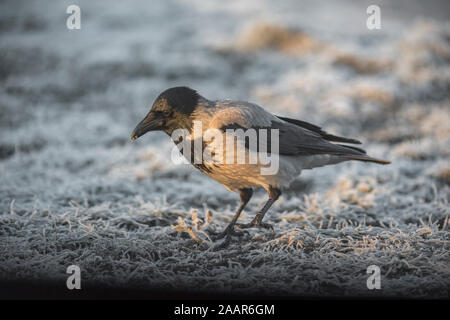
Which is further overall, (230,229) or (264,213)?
(264,213)

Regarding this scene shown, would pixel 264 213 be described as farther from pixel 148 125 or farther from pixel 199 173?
pixel 199 173

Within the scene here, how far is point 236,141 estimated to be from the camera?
3328mm

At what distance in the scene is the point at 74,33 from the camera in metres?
9.62

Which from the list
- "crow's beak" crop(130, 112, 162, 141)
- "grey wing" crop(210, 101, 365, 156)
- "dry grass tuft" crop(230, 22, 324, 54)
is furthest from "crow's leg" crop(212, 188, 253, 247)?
"dry grass tuft" crop(230, 22, 324, 54)

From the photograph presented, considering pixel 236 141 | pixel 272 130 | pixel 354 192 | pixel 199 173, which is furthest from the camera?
pixel 199 173

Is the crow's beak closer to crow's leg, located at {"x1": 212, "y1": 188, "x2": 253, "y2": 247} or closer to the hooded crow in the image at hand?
the hooded crow

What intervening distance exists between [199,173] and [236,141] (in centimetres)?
228

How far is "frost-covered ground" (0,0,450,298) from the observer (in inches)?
116

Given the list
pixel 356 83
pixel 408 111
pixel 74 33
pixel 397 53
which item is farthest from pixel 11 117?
pixel 397 53

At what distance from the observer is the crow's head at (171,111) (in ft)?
11.1

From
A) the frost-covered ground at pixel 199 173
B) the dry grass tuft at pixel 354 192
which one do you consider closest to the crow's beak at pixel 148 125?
the frost-covered ground at pixel 199 173

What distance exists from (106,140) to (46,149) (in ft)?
2.76

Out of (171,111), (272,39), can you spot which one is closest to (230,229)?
(171,111)
